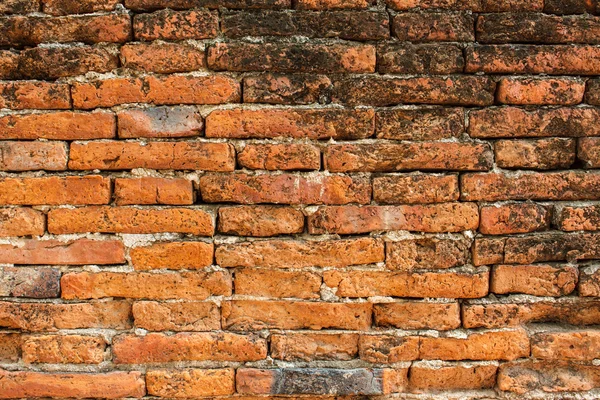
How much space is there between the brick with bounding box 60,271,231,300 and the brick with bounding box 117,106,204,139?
0.47 m

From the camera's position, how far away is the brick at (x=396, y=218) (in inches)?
63.4

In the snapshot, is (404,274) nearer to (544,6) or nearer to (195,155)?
(195,155)

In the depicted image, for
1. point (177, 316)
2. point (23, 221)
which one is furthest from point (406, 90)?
point (23, 221)

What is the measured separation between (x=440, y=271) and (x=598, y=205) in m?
0.59

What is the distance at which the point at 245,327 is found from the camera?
162cm

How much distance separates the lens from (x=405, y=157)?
162 cm

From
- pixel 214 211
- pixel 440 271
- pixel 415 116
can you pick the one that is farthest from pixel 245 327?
pixel 415 116

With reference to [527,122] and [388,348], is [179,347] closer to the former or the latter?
[388,348]

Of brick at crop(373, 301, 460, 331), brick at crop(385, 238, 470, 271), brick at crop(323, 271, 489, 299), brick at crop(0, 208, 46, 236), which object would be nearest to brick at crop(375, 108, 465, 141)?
brick at crop(385, 238, 470, 271)

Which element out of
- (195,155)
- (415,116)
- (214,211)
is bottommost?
(214,211)

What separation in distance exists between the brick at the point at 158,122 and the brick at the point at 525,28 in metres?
1.02

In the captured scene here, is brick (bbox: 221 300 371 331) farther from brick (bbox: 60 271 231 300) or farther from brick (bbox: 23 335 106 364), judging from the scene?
brick (bbox: 23 335 106 364)

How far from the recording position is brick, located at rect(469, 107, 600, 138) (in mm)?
1633

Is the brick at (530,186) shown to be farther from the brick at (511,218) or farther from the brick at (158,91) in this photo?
the brick at (158,91)
